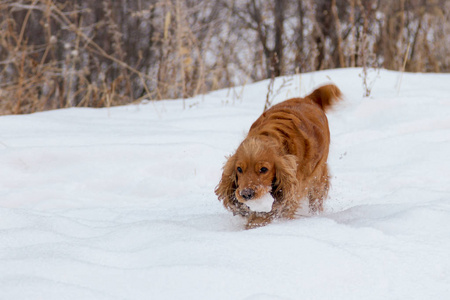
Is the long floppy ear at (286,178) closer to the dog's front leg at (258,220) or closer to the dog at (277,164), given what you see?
the dog at (277,164)

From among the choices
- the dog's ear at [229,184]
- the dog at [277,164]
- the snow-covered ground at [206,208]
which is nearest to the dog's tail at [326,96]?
the snow-covered ground at [206,208]

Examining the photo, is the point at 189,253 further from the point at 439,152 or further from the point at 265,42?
the point at 265,42

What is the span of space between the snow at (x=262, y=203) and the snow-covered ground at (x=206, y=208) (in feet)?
0.44

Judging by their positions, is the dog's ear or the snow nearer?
the snow

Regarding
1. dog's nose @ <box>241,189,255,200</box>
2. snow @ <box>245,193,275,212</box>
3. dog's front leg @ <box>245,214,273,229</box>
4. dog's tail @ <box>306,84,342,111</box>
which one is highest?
dog's tail @ <box>306,84,342,111</box>

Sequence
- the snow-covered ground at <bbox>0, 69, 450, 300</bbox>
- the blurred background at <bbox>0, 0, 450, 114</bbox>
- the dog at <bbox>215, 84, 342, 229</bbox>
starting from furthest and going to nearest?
the blurred background at <bbox>0, 0, 450, 114</bbox> → the dog at <bbox>215, 84, 342, 229</bbox> → the snow-covered ground at <bbox>0, 69, 450, 300</bbox>

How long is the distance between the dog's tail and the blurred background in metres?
2.71

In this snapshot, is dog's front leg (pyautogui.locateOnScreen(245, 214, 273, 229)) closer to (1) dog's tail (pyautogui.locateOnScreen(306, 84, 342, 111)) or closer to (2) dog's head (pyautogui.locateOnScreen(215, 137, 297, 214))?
(2) dog's head (pyautogui.locateOnScreen(215, 137, 297, 214))

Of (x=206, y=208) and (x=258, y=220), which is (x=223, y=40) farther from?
(x=258, y=220)

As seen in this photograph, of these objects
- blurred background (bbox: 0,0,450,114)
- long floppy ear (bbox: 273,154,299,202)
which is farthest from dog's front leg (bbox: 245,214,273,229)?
blurred background (bbox: 0,0,450,114)

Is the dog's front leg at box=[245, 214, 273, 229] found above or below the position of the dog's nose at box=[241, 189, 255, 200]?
below

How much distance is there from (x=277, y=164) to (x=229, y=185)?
0.31m

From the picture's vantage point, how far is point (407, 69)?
7582 millimetres

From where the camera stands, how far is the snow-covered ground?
1692mm
